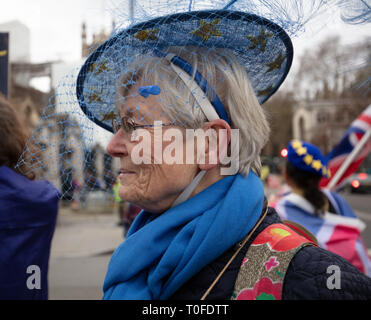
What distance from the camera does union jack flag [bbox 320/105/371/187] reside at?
13.3 ft

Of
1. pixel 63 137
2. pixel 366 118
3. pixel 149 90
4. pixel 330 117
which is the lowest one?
pixel 330 117

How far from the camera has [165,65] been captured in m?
1.24

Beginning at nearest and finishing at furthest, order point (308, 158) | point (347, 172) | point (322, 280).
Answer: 1. point (322, 280)
2. point (308, 158)
3. point (347, 172)

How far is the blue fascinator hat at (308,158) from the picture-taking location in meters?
2.96

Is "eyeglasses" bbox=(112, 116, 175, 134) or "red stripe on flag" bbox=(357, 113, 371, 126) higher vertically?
"eyeglasses" bbox=(112, 116, 175, 134)

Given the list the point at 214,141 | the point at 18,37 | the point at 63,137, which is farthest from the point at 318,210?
the point at 18,37

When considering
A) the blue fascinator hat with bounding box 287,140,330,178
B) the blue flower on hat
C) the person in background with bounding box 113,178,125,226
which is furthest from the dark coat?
the blue fascinator hat with bounding box 287,140,330,178

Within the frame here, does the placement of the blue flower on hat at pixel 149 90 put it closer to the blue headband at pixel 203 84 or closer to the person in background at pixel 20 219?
the blue headband at pixel 203 84

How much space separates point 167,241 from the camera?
1.19m

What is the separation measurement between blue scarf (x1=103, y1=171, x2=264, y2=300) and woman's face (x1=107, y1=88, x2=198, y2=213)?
0.07 meters

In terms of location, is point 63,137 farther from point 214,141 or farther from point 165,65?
point 214,141

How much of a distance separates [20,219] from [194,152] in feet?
3.47

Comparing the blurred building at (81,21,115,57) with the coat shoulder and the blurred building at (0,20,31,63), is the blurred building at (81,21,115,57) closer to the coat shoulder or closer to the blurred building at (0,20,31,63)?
the blurred building at (0,20,31,63)

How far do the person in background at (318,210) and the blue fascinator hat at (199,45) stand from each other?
1692 millimetres
